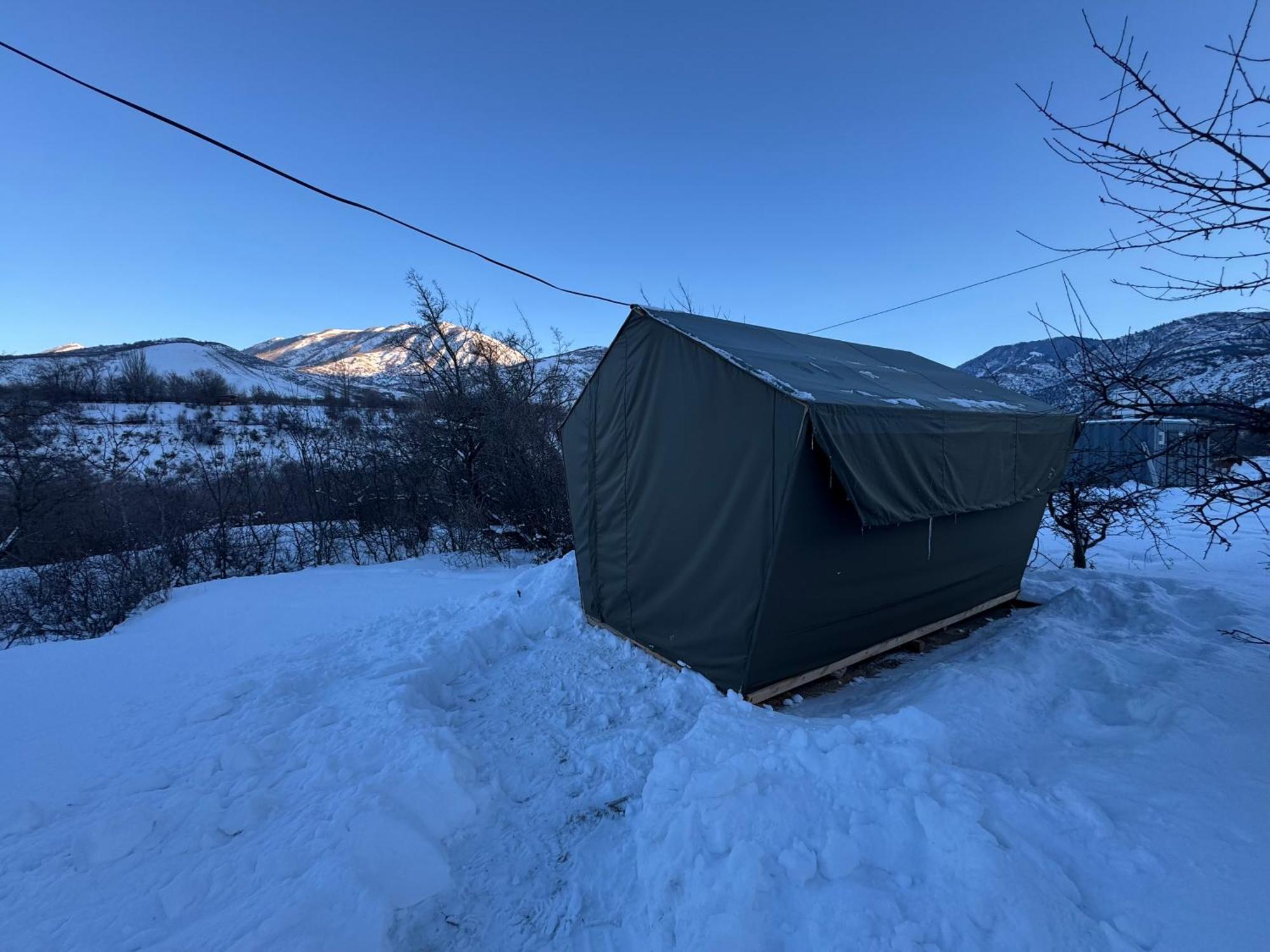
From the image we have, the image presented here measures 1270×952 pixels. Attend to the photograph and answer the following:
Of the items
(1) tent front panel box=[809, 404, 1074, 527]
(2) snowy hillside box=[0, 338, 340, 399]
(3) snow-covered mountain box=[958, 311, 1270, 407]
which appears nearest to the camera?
(3) snow-covered mountain box=[958, 311, 1270, 407]

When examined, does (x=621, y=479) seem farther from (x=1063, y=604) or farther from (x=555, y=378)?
(x=555, y=378)

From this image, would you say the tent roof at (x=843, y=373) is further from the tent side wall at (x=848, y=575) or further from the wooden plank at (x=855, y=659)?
the wooden plank at (x=855, y=659)

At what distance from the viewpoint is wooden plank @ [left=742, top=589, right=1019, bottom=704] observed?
146 inches

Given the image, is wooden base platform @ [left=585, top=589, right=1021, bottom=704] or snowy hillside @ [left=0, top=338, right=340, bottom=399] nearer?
wooden base platform @ [left=585, top=589, right=1021, bottom=704]

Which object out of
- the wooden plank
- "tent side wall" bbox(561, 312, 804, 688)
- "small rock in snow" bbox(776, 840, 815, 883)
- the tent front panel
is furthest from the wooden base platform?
"small rock in snow" bbox(776, 840, 815, 883)

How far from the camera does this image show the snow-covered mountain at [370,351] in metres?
12.0

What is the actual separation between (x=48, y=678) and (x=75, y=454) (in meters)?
12.7

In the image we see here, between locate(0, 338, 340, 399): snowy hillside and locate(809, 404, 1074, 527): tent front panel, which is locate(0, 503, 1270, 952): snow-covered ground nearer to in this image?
locate(809, 404, 1074, 527): tent front panel

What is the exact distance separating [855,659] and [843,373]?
9.20 ft

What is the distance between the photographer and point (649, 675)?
13.6ft

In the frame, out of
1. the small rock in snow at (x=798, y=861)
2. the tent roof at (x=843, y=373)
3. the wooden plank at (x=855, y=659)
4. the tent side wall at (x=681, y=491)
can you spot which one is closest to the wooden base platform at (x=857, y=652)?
the wooden plank at (x=855, y=659)

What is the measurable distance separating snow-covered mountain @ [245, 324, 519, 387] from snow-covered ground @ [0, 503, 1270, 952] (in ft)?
29.6

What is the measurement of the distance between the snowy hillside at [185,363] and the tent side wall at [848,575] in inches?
1483

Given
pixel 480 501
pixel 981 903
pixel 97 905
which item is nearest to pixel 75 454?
pixel 480 501
